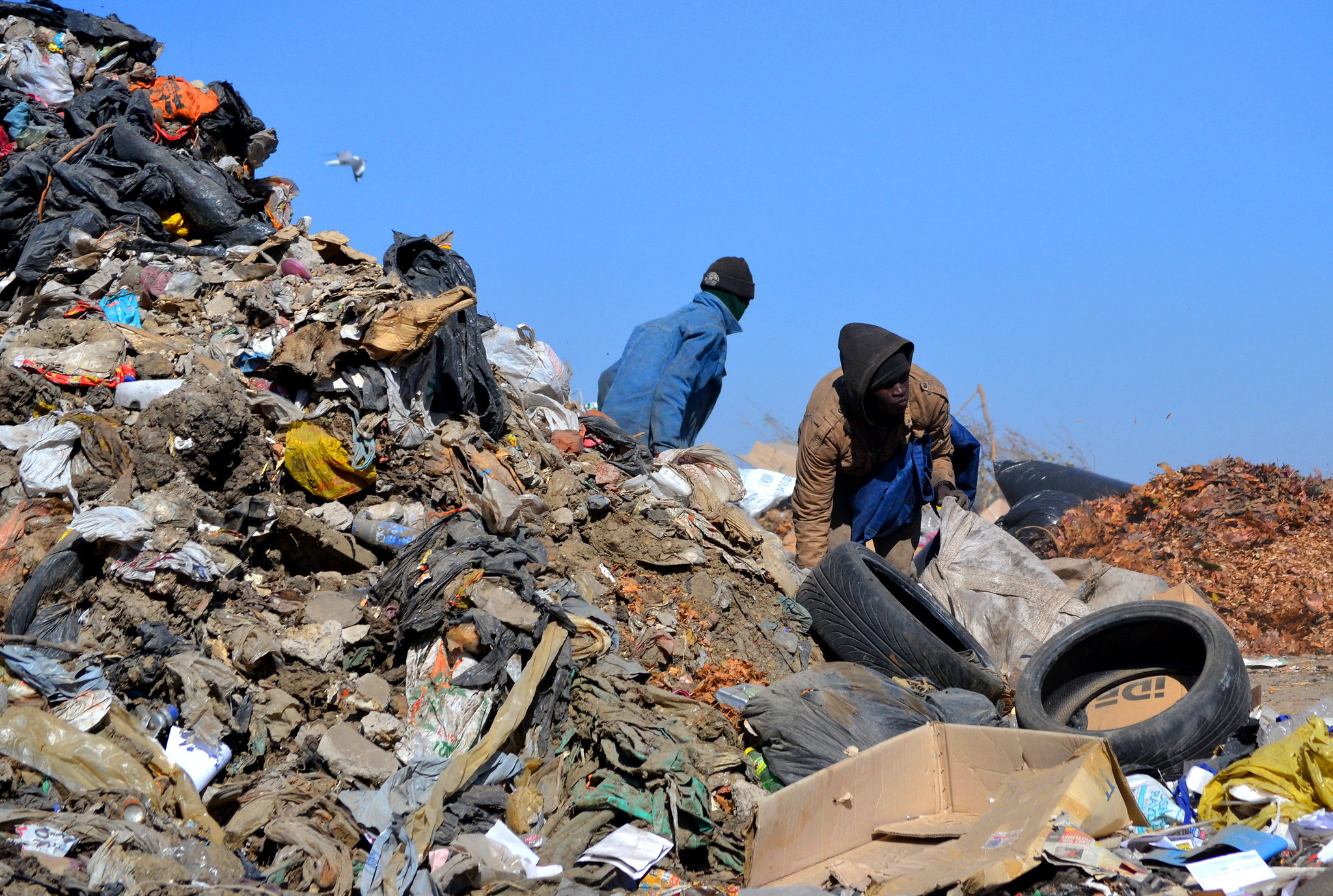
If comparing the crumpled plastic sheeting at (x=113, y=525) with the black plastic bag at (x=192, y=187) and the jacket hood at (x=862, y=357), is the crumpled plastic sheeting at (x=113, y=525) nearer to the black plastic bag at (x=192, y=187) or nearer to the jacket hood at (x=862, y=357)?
the black plastic bag at (x=192, y=187)

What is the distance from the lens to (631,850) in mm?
3109

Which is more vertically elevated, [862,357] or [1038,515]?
[1038,515]

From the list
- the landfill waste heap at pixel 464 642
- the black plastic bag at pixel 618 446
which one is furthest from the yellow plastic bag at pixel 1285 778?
the black plastic bag at pixel 618 446

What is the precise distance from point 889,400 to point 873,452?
0.38m

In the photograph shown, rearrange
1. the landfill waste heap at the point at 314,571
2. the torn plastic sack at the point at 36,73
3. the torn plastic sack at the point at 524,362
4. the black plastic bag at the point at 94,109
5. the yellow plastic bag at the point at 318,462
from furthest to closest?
the torn plastic sack at the point at 36,73
the black plastic bag at the point at 94,109
the torn plastic sack at the point at 524,362
the yellow plastic bag at the point at 318,462
the landfill waste heap at the point at 314,571

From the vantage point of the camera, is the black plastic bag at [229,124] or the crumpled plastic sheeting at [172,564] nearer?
the crumpled plastic sheeting at [172,564]

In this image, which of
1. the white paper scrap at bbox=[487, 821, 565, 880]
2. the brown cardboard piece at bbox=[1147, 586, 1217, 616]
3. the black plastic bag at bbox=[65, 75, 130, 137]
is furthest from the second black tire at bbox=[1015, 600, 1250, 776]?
the black plastic bag at bbox=[65, 75, 130, 137]

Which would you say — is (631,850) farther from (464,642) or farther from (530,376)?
(530,376)

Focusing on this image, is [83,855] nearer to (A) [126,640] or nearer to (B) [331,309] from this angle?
(A) [126,640]

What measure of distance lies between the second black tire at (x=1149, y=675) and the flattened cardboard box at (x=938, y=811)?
1.54 ft

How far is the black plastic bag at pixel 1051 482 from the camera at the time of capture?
294 inches

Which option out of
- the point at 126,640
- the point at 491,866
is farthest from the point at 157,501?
the point at 491,866

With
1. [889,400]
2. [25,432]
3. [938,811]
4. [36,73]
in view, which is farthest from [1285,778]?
[36,73]

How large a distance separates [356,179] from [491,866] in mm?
5604
